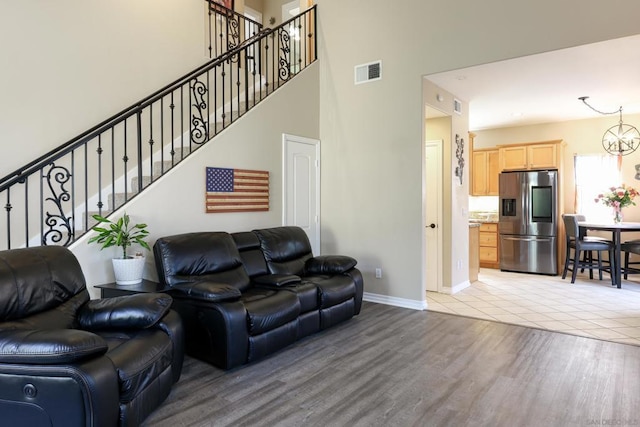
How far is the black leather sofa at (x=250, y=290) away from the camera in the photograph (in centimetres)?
312

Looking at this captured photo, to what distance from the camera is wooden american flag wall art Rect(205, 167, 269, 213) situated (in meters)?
4.35

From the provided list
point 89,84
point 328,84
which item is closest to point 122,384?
point 89,84

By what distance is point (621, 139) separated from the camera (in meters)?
7.11

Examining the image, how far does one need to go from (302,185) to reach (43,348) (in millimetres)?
4002

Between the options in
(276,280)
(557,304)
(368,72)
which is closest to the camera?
(276,280)

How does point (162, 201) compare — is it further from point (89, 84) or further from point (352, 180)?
point (352, 180)

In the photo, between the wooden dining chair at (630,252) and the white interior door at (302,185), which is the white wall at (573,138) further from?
the white interior door at (302,185)

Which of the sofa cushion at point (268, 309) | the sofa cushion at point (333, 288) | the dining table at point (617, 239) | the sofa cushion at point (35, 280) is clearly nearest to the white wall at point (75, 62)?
the sofa cushion at point (35, 280)

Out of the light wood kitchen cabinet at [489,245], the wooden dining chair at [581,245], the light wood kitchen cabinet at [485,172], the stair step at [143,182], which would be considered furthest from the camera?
the light wood kitchen cabinet at [485,172]

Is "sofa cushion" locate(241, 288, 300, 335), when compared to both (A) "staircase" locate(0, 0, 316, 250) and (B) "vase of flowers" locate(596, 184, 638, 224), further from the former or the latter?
(B) "vase of flowers" locate(596, 184, 638, 224)

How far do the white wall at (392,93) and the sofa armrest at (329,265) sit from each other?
1.04 m

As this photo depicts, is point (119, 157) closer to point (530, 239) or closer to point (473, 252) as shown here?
point (473, 252)

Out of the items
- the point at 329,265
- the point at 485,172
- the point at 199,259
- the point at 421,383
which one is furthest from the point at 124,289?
the point at 485,172

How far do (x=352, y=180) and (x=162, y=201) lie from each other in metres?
2.61
